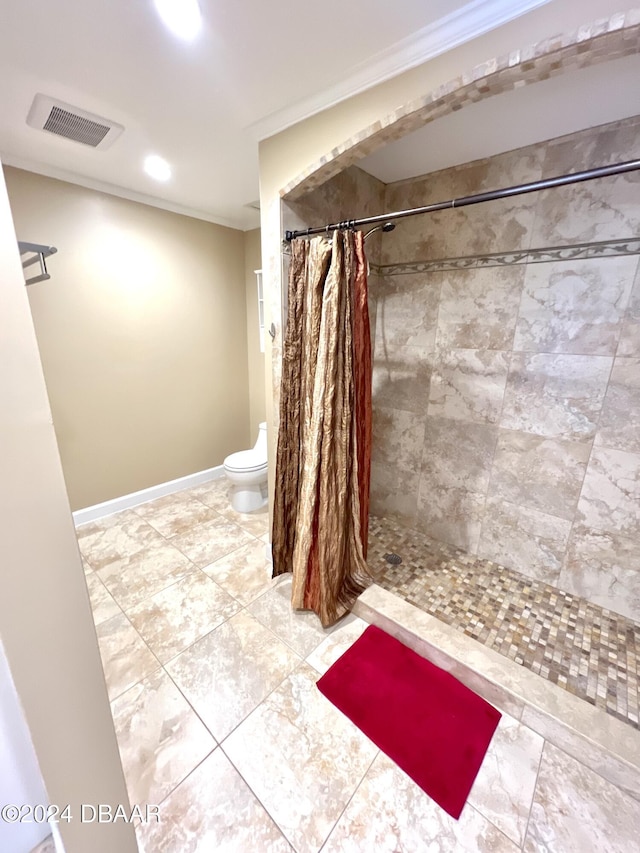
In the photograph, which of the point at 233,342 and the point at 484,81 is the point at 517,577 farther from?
the point at 233,342

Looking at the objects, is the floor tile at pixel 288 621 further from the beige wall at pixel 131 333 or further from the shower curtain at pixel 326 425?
the beige wall at pixel 131 333

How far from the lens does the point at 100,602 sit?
181 cm

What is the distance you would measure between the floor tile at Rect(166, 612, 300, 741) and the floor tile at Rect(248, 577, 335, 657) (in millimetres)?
42

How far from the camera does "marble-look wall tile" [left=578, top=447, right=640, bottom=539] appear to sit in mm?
1605

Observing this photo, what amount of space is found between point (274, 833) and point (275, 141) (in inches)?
102

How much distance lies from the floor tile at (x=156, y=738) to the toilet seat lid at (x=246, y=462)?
53.5 inches

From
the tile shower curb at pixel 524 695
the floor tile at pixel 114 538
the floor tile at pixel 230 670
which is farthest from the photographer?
the floor tile at pixel 114 538

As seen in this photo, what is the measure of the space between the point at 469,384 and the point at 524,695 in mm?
1490

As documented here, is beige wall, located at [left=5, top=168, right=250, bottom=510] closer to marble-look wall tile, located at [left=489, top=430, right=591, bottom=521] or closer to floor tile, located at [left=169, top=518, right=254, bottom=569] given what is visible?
floor tile, located at [left=169, top=518, right=254, bottom=569]

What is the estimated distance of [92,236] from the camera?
2203 mm

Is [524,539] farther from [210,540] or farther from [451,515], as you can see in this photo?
[210,540]

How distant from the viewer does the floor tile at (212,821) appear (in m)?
0.96

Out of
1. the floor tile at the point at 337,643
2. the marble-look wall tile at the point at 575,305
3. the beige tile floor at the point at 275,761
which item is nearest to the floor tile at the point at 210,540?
the beige tile floor at the point at 275,761

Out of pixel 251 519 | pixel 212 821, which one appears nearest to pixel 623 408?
pixel 212 821
